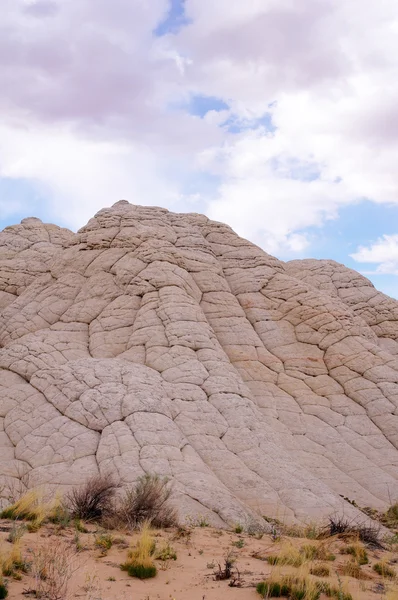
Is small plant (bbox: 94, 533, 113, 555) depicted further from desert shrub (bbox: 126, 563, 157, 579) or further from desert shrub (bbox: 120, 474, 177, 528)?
desert shrub (bbox: 120, 474, 177, 528)

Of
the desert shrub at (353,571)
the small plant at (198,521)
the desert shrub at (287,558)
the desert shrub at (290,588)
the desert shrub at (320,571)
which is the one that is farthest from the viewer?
Result: the small plant at (198,521)

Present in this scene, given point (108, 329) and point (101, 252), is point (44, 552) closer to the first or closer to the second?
point (108, 329)

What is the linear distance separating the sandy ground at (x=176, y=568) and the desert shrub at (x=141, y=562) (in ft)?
0.34

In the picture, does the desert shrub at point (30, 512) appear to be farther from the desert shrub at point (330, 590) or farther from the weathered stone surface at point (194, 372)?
the desert shrub at point (330, 590)

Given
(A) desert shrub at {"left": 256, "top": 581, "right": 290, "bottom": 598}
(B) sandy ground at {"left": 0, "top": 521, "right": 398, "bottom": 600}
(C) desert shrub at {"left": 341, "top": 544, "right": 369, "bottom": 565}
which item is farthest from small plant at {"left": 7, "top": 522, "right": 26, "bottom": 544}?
(C) desert shrub at {"left": 341, "top": 544, "right": 369, "bottom": 565}

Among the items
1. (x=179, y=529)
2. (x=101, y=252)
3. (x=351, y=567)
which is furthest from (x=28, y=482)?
(x=101, y=252)

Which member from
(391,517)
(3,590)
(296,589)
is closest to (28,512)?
(3,590)

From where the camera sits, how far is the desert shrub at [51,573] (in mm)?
7109

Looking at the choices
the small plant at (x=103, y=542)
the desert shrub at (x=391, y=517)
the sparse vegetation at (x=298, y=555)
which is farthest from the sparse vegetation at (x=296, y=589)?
the desert shrub at (x=391, y=517)

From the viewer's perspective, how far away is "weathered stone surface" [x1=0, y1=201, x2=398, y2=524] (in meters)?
16.2

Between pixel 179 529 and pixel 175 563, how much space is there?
229 centimetres

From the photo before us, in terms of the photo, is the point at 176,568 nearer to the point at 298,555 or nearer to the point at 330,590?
the point at 298,555

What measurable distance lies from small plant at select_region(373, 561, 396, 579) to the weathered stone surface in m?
4.82

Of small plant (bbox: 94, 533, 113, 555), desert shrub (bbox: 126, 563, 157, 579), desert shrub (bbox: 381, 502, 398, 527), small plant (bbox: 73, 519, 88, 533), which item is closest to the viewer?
desert shrub (bbox: 126, 563, 157, 579)
